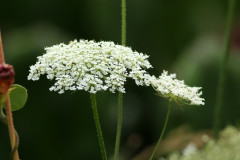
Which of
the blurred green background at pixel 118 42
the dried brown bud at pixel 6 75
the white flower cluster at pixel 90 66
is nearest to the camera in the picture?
the dried brown bud at pixel 6 75

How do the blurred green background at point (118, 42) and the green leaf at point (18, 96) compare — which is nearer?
the green leaf at point (18, 96)

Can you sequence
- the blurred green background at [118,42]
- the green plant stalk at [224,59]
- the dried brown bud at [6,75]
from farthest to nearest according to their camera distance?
the blurred green background at [118,42] < the green plant stalk at [224,59] < the dried brown bud at [6,75]

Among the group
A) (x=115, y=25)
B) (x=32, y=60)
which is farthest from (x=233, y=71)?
(x=32, y=60)

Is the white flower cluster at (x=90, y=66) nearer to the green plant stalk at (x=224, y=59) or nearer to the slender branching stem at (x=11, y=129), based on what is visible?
the slender branching stem at (x=11, y=129)

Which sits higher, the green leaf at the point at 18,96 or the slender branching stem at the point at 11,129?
the green leaf at the point at 18,96

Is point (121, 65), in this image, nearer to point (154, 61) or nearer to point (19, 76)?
point (19, 76)

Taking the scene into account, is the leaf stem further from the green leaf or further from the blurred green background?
the blurred green background

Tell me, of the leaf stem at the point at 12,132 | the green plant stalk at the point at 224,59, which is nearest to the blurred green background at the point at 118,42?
the green plant stalk at the point at 224,59
